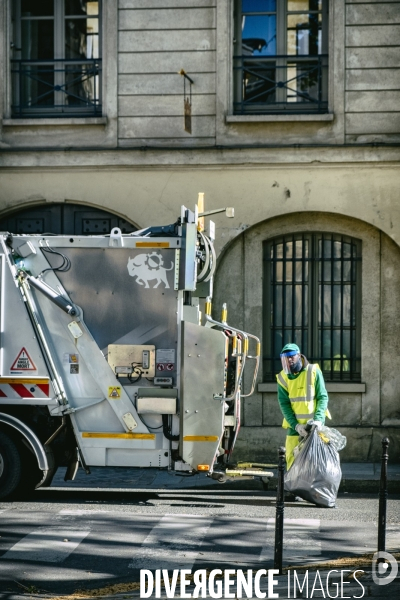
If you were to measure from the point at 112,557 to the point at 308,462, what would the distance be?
256 centimetres

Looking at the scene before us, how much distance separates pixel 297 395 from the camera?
33.4 ft

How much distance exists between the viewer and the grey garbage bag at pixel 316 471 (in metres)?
9.78

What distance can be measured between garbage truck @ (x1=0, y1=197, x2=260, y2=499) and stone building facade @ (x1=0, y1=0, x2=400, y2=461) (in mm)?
3590

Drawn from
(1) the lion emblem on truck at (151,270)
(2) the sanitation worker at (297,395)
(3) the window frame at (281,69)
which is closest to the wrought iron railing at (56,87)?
(3) the window frame at (281,69)

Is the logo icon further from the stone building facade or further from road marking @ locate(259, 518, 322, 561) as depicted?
the stone building facade

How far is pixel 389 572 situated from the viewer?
7.10 meters

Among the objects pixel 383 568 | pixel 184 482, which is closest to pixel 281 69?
pixel 184 482

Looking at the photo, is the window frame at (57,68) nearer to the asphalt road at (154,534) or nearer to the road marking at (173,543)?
the asphalt road at (154,534)

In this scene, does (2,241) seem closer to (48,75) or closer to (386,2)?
(48,75)

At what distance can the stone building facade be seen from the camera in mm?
13398

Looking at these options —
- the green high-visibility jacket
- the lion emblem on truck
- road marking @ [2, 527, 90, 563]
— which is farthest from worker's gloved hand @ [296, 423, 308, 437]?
road marking @ [2, 527, 90, 563]

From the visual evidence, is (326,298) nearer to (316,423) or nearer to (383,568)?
(316,423)

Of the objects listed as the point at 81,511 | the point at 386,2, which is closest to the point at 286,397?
the point at 81,511

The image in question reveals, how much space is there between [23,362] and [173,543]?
2661mm
